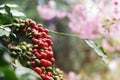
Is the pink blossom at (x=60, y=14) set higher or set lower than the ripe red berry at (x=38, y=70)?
higher

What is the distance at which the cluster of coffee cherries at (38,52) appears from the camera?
831 millimetres

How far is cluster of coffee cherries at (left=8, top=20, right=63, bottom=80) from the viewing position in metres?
0.83

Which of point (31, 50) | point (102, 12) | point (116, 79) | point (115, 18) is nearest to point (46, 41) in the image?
point (31, 50)

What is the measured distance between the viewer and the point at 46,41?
92 centimetres

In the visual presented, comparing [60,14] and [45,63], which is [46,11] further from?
[45,63]

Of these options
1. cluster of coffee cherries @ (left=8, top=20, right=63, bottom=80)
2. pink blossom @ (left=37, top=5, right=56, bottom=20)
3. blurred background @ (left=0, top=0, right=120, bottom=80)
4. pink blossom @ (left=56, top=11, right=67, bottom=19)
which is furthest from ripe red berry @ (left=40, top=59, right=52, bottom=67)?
blurred background @ (left=0, top=0, right=120, bottom=80)

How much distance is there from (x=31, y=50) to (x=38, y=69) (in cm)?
6

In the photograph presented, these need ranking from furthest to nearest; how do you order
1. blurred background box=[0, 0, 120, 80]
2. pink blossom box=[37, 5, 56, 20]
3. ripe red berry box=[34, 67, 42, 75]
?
blurred background box=[0, 0, 120, 80] < pink blossom box=[37, 5, 56, 20] < ripe red berry box=[34, 67, 42, 75]

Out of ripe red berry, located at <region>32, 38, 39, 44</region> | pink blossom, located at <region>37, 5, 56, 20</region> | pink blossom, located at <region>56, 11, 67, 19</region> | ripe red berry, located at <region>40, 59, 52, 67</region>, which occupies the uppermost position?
pink blossom, located at <region>56, 11, 67, 19</region>

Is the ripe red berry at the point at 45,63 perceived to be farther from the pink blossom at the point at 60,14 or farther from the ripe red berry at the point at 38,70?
the pink blossom at the point at 60,14

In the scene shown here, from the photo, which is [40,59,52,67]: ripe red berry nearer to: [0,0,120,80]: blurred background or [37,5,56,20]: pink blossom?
[37,5,56,20]: pink blossom

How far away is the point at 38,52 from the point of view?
0.86m

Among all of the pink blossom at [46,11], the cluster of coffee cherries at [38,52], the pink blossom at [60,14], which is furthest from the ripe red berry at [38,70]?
the pink blossom at [60,14]

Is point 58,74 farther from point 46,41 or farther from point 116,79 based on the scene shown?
point 116,79
